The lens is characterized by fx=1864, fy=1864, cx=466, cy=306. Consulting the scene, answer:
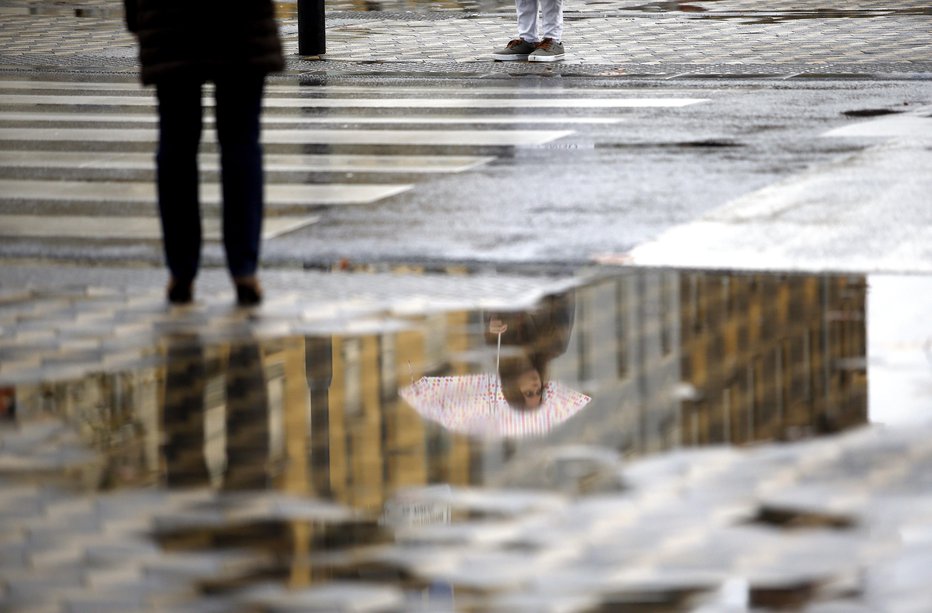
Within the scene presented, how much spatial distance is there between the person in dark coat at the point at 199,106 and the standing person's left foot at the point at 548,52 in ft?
32.6

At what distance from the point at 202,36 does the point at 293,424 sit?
6.21ft

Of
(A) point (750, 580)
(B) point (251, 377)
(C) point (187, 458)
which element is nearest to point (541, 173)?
(B) point (251, 377)

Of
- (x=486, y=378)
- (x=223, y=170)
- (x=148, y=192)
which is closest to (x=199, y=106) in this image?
(x=223, y=170)

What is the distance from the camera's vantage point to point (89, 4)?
26.7m

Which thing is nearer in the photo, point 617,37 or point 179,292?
point 179,292

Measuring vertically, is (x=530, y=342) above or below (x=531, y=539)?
below

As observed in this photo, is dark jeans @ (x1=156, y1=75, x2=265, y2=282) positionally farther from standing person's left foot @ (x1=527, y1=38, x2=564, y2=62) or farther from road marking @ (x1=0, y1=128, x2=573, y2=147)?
standing person's left foot @ (x1=527, y1=38, x2=564, y2=62)

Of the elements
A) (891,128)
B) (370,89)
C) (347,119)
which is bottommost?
(370,89)

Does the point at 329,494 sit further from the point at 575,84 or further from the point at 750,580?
the point at 575,84

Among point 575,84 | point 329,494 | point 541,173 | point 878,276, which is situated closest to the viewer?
point 329,494

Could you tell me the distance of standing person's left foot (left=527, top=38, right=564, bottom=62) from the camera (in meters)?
15.9

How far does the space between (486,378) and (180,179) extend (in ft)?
5.45

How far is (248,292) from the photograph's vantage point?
6051mm

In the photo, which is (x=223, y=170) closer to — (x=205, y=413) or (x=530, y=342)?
(x=530, y=342)
